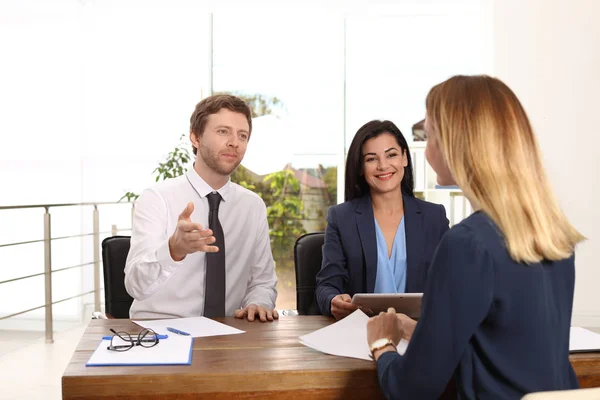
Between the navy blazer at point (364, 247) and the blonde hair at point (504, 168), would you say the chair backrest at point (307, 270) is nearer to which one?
the navy blazer at point (364, 247)

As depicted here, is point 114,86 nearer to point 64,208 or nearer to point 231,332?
point 64,208

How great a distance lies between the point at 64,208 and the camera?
6.07 meters

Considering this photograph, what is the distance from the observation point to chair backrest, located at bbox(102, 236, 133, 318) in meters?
2.62

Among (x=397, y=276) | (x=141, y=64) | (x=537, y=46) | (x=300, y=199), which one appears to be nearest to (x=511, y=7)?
(x=537, y=46)

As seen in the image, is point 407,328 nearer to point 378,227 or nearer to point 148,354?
point 148,354

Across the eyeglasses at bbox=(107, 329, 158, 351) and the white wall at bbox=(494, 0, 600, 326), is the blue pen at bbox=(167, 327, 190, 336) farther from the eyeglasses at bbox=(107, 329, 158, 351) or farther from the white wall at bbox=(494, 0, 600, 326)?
the white wall at bbox=(494, 0, 600, 326)

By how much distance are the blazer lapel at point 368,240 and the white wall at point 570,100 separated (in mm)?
3507

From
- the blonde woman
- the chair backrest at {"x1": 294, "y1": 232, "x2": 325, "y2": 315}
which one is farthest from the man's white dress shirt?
the blonde woman

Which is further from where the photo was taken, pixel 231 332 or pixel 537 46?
pixel 537 46

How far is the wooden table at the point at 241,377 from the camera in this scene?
140 cm

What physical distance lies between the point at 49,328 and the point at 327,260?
3.28 m

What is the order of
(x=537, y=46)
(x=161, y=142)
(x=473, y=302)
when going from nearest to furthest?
(x=473, y=302) → (x=537, y=46) → (x=161, y=142)

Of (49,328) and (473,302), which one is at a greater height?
(473,302)

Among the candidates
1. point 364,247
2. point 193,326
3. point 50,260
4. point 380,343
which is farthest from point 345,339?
point 50,260
